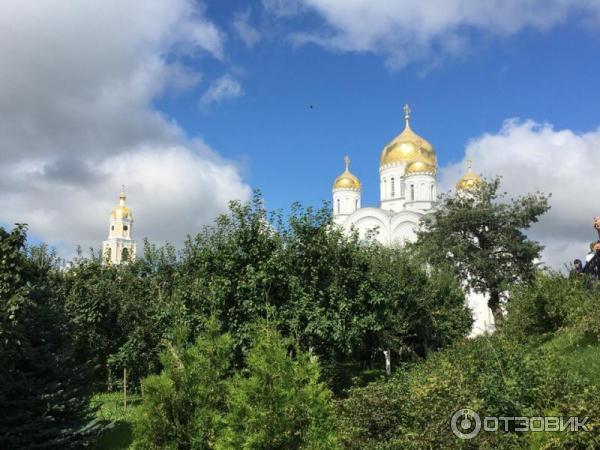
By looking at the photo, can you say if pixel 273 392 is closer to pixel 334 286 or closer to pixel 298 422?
pixel 298 422

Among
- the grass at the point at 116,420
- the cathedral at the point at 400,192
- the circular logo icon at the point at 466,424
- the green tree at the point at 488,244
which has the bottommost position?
the grass at the point at 116,420

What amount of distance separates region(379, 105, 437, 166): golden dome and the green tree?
20.2 meters

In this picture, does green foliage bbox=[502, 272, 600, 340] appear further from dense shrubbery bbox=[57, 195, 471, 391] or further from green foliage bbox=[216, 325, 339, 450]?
green foliage bbox=[216, 325, 339, 450]

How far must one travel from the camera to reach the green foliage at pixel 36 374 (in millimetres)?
9781

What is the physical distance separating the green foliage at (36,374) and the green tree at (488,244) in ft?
67.8

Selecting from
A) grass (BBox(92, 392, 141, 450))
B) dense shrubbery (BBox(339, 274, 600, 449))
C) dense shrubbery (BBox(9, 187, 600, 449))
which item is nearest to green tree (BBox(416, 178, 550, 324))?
dense shrubbery (BBox(9, 187, 600, 449))

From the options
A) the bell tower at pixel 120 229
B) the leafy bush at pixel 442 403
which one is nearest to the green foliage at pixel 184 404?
the leafy bush at pixel 442 403

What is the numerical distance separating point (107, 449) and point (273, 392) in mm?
6613

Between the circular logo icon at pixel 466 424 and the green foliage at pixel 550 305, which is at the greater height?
the green foliage at pixel 550 305

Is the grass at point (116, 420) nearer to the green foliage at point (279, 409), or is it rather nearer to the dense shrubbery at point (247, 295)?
the dense shrubbery at point (247, 295)

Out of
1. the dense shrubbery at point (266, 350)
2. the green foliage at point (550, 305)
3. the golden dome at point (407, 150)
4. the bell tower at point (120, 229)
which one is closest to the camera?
the dense shrubbery at point (266, 350)

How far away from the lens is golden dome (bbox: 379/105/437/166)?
50312 millimetres

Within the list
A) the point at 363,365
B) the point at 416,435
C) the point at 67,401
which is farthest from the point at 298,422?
the point at 363,365

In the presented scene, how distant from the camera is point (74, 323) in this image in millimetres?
12086
